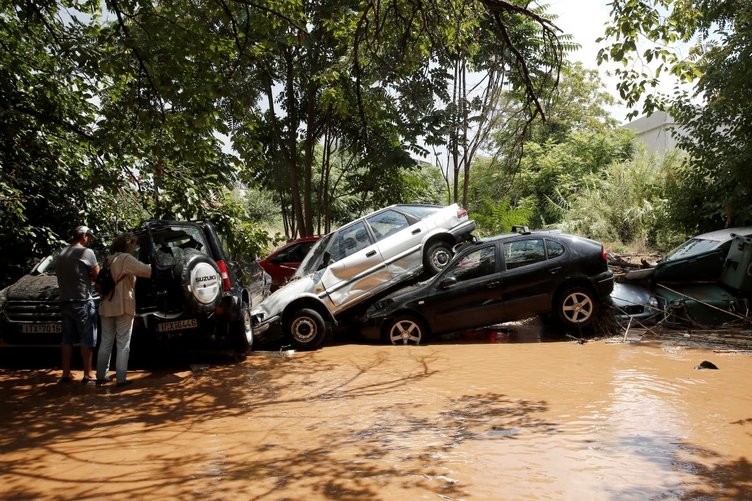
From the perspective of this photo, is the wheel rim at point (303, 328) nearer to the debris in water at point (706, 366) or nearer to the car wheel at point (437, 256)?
the car wheel at point (437, 256)

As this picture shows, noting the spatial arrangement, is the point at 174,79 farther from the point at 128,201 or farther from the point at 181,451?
the point at 181,451

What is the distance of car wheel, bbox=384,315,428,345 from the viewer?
8.74 meters

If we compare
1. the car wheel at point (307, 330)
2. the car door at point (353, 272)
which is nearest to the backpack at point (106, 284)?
the car wheel at point (307, 330)

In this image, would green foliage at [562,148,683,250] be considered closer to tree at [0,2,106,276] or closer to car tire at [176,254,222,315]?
car tire at [176,254,222,315]

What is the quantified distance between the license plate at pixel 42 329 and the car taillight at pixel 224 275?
2.10m

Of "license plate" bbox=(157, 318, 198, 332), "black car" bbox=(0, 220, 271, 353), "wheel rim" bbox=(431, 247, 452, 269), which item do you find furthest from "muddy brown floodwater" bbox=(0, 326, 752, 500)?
"wheel rim" bbox=(431, 247, 452, 269)

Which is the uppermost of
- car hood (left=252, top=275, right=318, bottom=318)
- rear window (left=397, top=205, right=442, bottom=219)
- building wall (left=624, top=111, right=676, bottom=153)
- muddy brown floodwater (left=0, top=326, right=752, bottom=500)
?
building wall (left=624, top=111, right=676, bottom=153)

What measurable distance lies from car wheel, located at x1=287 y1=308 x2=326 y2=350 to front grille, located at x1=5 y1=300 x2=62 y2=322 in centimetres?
317

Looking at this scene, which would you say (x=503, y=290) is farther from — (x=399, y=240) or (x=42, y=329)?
(x=42, y=329)

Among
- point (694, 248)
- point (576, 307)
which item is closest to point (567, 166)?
point (694, 248)

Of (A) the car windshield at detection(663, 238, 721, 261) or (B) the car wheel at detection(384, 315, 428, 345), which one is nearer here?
(B) the car wheel at detection(384, 315, 428, 345)

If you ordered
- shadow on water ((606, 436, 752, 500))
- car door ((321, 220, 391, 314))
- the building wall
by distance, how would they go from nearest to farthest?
1. shadow on water ((606, 436, 752, 500))
2. car door ((321, 220, 391, 314))
3. the building wall

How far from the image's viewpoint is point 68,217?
10.6m

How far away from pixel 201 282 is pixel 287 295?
192cm
